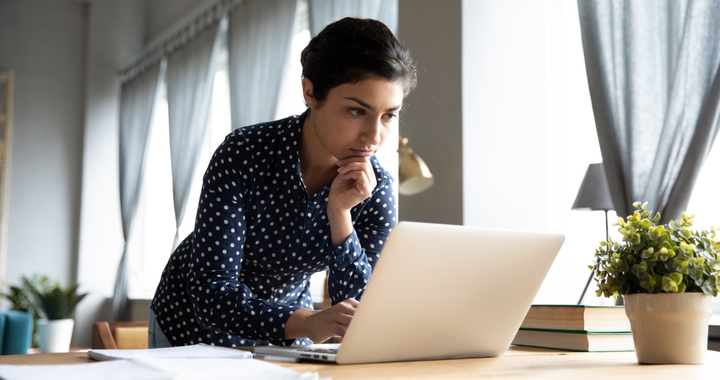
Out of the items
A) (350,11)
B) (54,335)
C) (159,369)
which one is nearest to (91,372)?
(159,369)

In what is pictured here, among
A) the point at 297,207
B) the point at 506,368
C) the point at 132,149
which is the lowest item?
the point at 506,368

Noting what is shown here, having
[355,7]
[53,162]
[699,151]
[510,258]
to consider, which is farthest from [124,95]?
[510,258]

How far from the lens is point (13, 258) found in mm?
6352

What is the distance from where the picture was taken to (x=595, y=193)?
91.0 inches

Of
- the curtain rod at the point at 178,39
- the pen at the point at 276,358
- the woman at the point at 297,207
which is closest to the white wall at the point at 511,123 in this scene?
the woman at the point at 297,207

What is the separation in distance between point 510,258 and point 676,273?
0.25 metres

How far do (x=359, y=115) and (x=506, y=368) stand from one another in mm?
580

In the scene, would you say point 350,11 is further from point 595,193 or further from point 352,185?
point 352,185

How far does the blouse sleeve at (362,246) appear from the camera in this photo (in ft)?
4.55

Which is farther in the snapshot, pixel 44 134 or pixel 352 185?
pixel 44 134

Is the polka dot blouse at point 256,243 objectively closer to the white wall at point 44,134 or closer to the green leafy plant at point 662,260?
the green leafy plant at point 662,260

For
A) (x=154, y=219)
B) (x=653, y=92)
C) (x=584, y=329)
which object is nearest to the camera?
(x=584, y=329)

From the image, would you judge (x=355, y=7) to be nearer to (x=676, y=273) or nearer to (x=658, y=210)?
(x=658, y=210)

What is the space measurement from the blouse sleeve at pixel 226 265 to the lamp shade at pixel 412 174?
4.32ft
